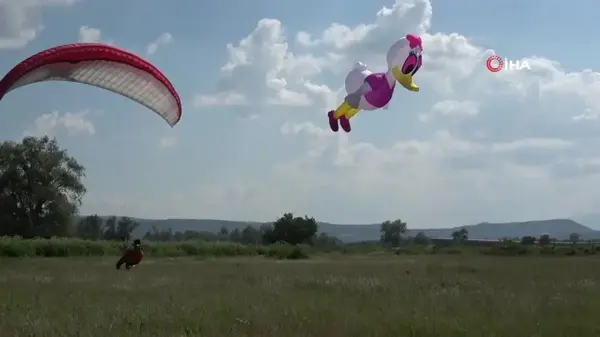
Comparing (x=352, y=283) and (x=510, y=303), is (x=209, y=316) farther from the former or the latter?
(x=352, y=283)

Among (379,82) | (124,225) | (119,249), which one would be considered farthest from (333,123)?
(124,225)

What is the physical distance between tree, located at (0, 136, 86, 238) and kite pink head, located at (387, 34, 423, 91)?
2198 inches

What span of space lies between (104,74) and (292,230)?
6810 cm

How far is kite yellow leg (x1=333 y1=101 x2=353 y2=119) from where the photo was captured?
1400 cm

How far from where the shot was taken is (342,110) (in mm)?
14086

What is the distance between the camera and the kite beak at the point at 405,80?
1250 centimetres

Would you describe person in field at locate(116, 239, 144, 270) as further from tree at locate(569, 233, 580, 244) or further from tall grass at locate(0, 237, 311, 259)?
tree at locate(569, 233, 580, 244)

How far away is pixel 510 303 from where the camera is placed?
41.1 ft

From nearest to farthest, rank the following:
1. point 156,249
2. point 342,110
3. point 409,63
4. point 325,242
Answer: point 409,63
point 342,110
point 156,249
point 325,242

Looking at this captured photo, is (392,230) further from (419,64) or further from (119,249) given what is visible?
(419,64)

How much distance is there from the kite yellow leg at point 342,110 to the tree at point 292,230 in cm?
6854

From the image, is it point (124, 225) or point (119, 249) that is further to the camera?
point (124, 225)

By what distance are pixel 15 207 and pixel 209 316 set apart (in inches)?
2381

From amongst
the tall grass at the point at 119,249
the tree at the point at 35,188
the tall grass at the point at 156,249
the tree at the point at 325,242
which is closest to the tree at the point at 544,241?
the tall grass at the point at 156,249
